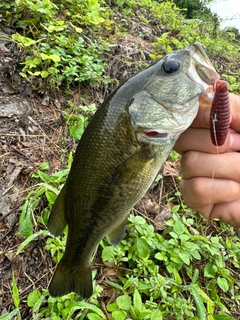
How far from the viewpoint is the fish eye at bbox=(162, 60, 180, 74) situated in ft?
5.05

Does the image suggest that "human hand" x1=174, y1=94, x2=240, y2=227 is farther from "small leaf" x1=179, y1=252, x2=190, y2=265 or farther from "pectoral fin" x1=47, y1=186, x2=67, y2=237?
"small leaf" x1=179, y1=252, x2=190, y2=265

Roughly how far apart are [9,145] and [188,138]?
187 centimetres

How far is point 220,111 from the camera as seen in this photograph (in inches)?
54.9

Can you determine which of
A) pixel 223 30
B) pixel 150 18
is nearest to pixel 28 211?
pixel 150 18

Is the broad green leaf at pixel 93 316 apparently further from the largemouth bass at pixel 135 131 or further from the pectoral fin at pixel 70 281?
the largemouth bass at pixel 135 131

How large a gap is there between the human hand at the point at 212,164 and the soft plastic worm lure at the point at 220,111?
19 cm

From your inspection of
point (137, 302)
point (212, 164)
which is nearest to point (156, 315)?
point (137, 302)

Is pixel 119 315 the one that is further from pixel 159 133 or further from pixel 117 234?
pixel 159 133

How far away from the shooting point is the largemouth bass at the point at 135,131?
151cm

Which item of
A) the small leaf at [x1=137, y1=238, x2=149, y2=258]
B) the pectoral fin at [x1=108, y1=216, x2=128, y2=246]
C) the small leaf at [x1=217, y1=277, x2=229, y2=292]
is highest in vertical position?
the pectoral fin at [x1=108, y1=216, x2=128, y2=246]

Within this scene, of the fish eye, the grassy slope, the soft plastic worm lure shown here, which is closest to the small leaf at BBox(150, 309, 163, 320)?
the grassy slope

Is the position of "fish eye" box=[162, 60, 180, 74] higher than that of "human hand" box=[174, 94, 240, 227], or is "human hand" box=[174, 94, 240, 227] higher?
"fish eye" box=[162, 60, 180, 74]

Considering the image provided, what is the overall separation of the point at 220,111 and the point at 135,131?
377 millimetres

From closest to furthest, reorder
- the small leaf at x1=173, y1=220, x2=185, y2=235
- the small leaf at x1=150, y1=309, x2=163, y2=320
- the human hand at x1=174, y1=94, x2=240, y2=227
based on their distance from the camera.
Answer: the human hand at x1=174, y1=94, x2=240, y2=227, the small leaf at x1=150, y1=309, x2=163, y2=320, the small leaf at x1=173, y1=220, x2=185, y2=235
